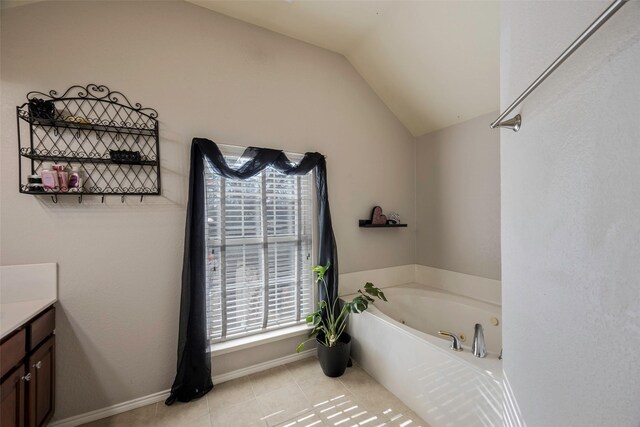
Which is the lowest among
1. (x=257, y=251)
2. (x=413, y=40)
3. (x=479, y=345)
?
(x=479, y=345)

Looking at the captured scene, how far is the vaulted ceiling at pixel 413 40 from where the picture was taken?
1.90 meters

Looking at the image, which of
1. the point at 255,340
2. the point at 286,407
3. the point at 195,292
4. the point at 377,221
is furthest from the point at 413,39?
the point at 286,407

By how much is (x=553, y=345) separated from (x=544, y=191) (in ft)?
1.42

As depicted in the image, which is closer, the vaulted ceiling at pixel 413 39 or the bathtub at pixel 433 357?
the bathtub at pixel 433 357

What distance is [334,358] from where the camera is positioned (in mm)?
2115

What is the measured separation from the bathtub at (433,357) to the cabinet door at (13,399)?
211cm

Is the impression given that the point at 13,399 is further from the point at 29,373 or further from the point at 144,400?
the point at 144,400

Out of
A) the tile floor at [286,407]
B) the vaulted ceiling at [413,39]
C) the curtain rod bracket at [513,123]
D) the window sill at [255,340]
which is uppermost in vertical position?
the vaulted ceiling at [413,39]

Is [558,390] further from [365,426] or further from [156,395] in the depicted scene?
[156,395]

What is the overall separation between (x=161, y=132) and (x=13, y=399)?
1674mm

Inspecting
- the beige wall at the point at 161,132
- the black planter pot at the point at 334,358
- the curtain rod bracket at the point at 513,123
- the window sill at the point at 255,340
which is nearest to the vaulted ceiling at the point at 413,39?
the beige wall at the point at 161,132

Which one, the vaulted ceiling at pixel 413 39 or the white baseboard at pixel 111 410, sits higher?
the vaulted ceiling at pixel 413 39

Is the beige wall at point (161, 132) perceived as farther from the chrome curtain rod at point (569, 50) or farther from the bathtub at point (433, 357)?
the chrome curtain rod at point (569, 50)

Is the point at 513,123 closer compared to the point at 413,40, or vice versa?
the point at 513,123
